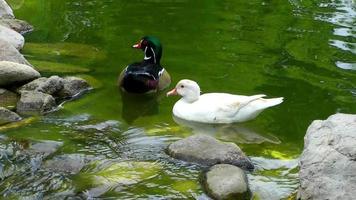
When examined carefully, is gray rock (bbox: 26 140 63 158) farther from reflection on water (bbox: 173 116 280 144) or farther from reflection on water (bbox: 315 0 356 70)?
reflection on water (bbox: 315 0 356 70)

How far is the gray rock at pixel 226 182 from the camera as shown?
6.52 meters

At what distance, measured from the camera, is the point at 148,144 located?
808 cm

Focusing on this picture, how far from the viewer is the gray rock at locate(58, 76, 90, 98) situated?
9852 millimetres

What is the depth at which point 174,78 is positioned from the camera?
435 inches

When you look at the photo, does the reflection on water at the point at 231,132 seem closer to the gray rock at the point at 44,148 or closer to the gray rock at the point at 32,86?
the gray rock at the point at 44,148

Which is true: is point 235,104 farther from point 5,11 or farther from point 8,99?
point 5,11

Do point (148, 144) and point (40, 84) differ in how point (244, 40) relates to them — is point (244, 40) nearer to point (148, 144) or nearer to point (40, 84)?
point (40, 84)

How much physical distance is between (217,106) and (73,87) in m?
2.33

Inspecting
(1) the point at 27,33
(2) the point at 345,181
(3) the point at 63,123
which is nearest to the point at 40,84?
(3) the point at 63,123

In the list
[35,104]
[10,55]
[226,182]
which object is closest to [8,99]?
[35,104]

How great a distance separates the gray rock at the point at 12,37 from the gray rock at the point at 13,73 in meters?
1.94

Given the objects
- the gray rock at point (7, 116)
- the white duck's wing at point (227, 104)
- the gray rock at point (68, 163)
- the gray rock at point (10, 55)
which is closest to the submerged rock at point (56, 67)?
the gray rock at point (10, 55)

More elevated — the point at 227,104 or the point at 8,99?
the point at 227,104

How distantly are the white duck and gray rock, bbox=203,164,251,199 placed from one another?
1951 mm
